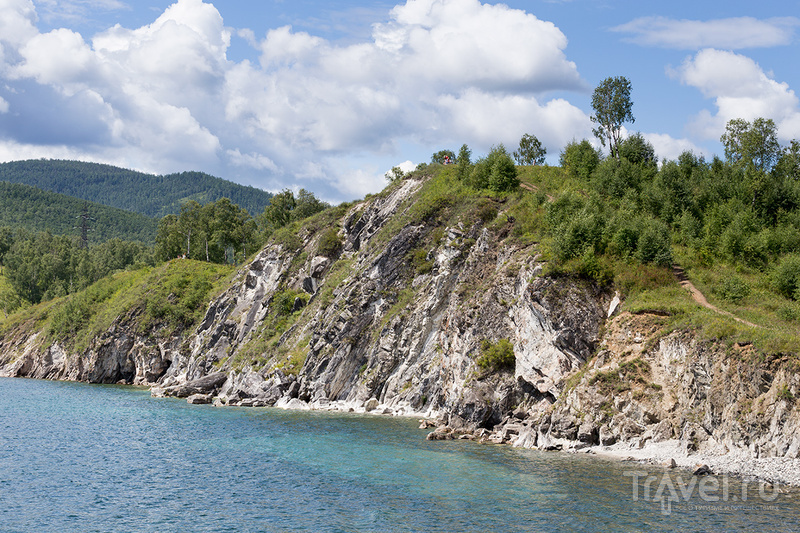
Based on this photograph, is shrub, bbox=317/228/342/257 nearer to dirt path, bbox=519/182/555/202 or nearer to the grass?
the grass

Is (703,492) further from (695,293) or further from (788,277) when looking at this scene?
(788,277)

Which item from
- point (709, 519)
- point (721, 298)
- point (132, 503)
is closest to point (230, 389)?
point (132, 503)

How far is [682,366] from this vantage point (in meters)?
41.3

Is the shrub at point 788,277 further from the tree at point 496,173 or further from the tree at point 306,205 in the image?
the tree at point 306,205

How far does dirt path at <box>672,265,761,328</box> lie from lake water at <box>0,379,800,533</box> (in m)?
15.2

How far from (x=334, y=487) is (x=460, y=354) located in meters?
25.5

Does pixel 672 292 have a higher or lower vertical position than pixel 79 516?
higher

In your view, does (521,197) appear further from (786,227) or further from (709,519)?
(709,519)

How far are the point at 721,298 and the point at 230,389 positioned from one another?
57.8 m

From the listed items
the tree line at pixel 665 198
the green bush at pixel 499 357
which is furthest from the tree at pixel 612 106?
the green bush at pixel 499 357

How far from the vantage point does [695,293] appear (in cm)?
5009

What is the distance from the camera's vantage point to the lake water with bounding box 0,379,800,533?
90.4ft

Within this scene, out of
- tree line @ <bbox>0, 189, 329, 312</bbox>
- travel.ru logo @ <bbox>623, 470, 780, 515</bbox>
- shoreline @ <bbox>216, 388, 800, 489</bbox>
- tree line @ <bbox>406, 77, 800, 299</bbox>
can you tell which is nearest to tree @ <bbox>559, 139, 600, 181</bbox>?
tree line @ <bbox>406, 77, 800, 299</bbox>

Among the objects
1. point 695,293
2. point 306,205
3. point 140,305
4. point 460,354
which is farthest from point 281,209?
point 695,293
